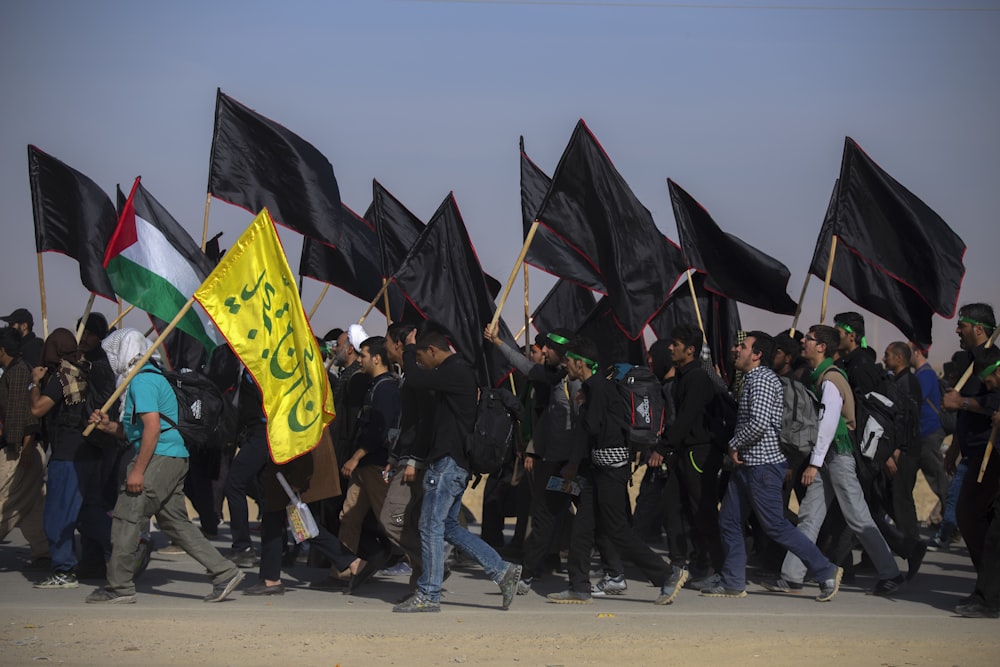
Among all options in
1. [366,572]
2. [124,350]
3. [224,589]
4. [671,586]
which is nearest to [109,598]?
[224,589]

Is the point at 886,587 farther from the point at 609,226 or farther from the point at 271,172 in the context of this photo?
the point at 271,172

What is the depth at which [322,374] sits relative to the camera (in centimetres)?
888

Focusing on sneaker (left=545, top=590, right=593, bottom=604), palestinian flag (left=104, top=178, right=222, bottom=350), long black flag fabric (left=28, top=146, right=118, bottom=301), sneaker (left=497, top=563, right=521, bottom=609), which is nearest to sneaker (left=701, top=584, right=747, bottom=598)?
sneaker (left=545, top=590, right=593, bottom=604)

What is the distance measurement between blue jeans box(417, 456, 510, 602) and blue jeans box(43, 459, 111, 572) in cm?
269

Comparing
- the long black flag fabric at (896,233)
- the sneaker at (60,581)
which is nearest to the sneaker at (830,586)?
the long black flag fabric at (896,233)

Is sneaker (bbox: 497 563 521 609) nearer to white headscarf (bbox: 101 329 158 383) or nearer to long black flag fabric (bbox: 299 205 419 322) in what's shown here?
white headscarf (bbox: 101 329 158 383)

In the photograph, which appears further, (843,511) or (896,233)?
(896,233)

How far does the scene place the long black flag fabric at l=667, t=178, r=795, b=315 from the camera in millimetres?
11203

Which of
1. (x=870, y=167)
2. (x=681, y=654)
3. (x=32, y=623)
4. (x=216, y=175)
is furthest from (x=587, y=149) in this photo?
(x=32, y=623)

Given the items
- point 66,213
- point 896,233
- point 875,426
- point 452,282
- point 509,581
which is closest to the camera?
point 509,581

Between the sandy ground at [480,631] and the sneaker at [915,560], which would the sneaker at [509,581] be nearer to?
the sandy ground at [480,631]

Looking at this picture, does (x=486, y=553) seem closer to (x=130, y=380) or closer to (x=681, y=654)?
(x=681, y=654)

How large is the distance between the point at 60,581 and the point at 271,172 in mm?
4103

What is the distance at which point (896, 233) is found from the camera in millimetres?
10852
